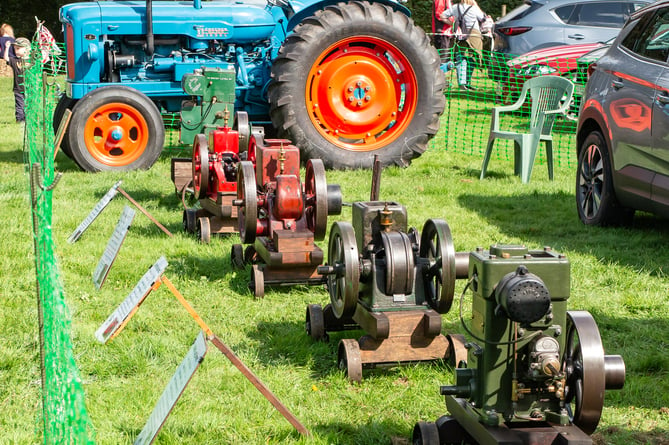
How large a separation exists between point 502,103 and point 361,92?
230 inches

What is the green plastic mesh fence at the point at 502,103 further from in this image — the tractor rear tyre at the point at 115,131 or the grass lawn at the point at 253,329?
the tractor rear tyre at the point at 115,131

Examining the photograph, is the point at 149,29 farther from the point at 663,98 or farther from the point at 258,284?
the point at 663,98

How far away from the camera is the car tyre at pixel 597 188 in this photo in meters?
7.20

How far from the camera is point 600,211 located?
732 centimetres

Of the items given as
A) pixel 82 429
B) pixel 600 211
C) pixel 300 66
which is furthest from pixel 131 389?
pixel 300 66

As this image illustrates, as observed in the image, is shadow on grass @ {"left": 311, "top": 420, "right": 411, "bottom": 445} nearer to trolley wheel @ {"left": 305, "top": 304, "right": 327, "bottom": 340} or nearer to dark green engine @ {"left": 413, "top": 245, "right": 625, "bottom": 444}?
dark green engine @ {"left": 413, "top": 245, "right": 625, "bottom": 444}

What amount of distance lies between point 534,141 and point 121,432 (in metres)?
6.66

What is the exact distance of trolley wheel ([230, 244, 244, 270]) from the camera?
614cm

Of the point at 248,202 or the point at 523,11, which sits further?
the point at 523,11

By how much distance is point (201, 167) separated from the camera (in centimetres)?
685

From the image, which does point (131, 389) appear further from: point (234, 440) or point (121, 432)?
point (234, 440)

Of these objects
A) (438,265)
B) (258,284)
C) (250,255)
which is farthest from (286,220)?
(438,265)

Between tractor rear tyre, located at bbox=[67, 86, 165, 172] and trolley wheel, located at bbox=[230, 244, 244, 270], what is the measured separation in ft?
11.2

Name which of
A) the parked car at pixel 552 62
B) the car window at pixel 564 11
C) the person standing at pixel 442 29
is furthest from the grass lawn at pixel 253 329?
the person standing at pixel 442 29
